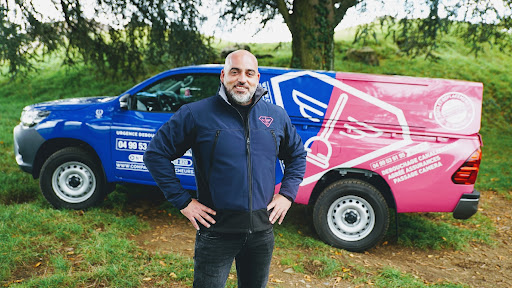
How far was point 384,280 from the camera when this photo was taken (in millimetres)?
4035

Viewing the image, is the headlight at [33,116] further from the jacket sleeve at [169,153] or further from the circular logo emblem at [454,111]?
the circular logo emblem at [454,111]

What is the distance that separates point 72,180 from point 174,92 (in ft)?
5.94

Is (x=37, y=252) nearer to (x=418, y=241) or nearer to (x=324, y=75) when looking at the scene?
(x=324, y=75)

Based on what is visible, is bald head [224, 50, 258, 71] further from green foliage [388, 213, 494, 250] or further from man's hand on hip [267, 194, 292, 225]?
green foliage [388, 213, 494, 250]

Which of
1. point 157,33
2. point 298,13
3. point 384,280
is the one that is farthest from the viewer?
point 157,33

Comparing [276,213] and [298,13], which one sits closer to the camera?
[276,213]

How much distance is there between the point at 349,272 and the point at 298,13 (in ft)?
21.5

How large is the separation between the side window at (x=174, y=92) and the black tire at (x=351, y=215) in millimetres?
2086

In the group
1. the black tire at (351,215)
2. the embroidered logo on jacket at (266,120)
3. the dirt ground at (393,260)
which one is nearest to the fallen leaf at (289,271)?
the dirt ground at (393,260)

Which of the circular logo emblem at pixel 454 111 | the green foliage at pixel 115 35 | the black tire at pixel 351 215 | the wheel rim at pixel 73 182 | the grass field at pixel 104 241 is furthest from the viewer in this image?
the green foliage at pixel 115 35

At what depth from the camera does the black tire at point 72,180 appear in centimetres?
532

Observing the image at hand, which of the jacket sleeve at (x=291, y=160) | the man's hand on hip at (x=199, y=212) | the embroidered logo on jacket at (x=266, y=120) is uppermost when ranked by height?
the embroidered logo on jacket at (x=266, y=120)

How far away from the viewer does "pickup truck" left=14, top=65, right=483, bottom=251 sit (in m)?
4.57

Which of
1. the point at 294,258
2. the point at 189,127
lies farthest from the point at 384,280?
the point at 189,127
